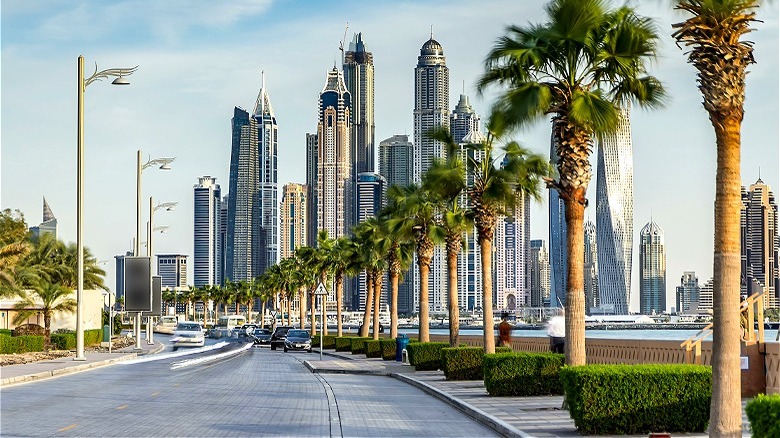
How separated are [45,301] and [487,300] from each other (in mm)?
43731

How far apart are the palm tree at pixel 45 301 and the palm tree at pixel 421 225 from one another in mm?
28557

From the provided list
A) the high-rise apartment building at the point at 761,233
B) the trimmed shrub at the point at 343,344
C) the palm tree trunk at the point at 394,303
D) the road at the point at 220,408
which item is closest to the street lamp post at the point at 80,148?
the road at the point at 220,408

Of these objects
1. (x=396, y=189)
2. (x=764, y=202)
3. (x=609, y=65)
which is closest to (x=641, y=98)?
(x=609, y=65)

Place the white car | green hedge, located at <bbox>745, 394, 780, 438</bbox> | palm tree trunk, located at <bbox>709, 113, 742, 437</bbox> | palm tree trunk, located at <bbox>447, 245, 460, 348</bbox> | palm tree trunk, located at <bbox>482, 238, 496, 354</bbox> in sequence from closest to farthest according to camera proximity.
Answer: green hedge, located at <bbox>745, 394, 780, 438</bbox> → palm tree trunk, located at <bbox>709, 113, 742, 437</bbox> → palm tree trunk, located at <bbox>482, 238, 496, 354</bbox> → palm tree trunk, located at <bbox>447, 245, 460, 348</bbox> → the white car

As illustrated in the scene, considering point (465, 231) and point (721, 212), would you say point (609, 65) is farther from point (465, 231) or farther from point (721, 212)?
point (465, 231)

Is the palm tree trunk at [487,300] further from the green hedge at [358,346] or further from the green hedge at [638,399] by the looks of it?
the green hedge at [358,346]

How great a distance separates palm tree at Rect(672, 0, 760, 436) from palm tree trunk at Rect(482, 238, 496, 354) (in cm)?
2035

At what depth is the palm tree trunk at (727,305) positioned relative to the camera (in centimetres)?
1415

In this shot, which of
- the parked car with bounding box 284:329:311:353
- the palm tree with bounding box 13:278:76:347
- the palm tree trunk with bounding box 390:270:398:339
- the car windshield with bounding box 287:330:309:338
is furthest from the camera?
the car windshield with bounding box 287:330:309:338

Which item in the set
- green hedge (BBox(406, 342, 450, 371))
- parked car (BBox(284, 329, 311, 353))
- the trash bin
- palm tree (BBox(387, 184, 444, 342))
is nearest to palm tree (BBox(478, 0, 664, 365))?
green hedge (BBox(406, 342, 450, 371))

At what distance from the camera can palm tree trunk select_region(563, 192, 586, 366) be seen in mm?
21922

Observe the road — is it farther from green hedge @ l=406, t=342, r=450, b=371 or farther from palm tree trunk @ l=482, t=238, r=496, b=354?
green hedge @ l=406, t=342, r=450, b=371

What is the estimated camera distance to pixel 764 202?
77000mm

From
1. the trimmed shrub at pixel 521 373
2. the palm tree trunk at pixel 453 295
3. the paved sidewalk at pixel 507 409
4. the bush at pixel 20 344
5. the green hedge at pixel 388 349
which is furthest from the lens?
the green hedge at pixel 388 349
